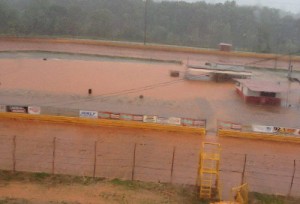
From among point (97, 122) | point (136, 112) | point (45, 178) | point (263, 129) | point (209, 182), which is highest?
point (136, 112)

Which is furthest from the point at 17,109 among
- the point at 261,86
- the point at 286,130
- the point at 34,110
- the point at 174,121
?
the point at 261,86

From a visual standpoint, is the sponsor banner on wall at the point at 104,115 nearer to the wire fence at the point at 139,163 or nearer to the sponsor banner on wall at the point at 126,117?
the sponsor banner on wall at the point at 126,117

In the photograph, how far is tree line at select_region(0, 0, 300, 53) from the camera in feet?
242

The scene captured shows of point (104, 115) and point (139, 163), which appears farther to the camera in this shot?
point (104, 115)

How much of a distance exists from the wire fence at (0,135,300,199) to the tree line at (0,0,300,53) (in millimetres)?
44604

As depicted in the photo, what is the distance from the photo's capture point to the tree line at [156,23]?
7381 centimetres

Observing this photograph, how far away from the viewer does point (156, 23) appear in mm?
86250

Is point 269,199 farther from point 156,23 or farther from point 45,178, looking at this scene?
point 156,23

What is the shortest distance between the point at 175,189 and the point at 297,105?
21.6 meters

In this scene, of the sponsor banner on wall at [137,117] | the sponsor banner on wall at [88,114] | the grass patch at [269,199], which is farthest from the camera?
the sponsor banner on wall at [88,114]

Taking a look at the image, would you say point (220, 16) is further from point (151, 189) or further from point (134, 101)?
point (151, 189)

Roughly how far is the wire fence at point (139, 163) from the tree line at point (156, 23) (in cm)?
4460

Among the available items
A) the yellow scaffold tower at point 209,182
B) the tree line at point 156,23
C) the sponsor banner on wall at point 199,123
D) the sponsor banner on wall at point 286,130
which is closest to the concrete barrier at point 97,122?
the sponsor banner on wall at point 199,123

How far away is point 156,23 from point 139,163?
222 feet
